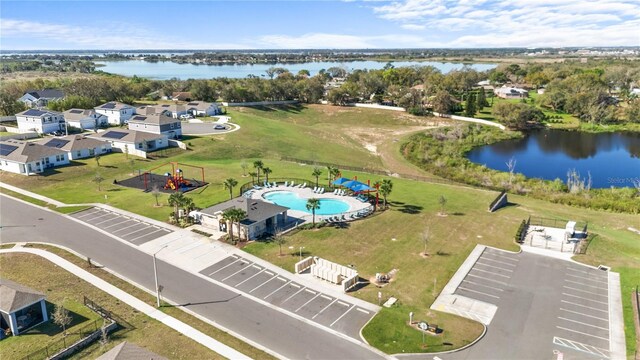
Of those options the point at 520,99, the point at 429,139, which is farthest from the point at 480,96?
the point at 429,139

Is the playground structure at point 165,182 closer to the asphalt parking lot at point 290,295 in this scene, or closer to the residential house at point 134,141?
the residential house at point 134,141

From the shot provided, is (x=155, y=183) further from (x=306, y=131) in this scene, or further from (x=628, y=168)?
(x=628, y=168)

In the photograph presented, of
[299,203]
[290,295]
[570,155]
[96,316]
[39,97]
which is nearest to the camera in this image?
[96,316]

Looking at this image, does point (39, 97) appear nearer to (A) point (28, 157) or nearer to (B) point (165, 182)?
(A) point (28, 157)

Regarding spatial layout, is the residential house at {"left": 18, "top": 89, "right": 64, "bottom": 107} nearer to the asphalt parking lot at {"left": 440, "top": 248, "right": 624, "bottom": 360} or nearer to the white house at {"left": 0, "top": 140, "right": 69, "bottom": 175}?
the white house at {"left": 0, "top": 140, "right": 69, "bottom": 175}

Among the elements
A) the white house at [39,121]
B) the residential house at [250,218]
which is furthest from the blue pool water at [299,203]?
the white house at [39,121]

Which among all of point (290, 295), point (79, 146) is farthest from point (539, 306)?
point (79, 146)

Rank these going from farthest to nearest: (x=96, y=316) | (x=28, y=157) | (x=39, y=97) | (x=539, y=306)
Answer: (x=39, y=97), (x=28, y=157), (x=539, y=306), (x=96, y=316)
